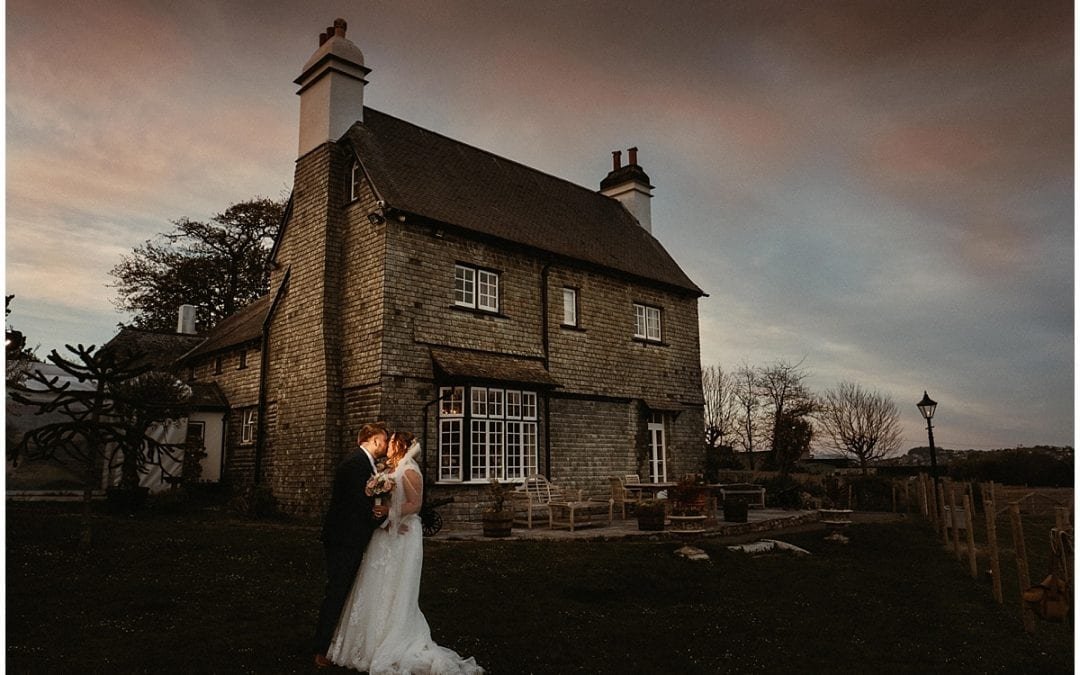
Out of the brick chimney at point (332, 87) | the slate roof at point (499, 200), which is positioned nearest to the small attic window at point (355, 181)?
the slate roof at point (499, 200)

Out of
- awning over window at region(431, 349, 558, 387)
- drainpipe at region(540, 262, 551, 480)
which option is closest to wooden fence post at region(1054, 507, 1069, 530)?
awning over window at region(431, 349, 558, 387)

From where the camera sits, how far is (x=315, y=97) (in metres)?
13.0

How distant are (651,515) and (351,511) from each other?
6.61m

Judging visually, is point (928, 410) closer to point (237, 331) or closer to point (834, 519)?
point (834, 519)

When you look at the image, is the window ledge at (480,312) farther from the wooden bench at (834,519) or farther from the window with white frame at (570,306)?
the wooden bench at (834,519)

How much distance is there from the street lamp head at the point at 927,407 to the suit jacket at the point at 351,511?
1204 cm

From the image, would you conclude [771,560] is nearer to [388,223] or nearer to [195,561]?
[195,561]

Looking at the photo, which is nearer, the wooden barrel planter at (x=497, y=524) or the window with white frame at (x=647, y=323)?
the wooden barrel planter at (x=497, y=524)

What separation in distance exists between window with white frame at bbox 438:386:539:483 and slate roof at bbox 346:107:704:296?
2732 mm

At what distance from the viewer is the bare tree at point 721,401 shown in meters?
33.8

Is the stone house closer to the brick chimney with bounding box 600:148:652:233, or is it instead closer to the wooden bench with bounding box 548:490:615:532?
the wooden bench with bounding box 548:490:615:532

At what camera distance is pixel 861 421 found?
3216cm

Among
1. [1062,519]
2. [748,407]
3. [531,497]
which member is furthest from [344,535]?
[748,407]

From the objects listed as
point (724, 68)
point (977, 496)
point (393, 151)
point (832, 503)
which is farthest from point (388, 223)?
point (977, 496)
